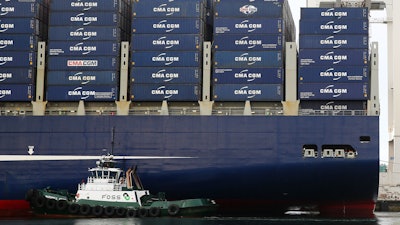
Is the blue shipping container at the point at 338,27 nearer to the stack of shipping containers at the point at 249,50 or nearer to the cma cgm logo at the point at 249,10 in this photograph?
the stack of shipping containers at the point at 249,50

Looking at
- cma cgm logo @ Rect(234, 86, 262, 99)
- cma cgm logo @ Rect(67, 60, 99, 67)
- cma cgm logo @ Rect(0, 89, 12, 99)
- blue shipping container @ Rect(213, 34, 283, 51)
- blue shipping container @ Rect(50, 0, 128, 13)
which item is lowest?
cma cgm logo @ Rect(0, 89, 12, 99)

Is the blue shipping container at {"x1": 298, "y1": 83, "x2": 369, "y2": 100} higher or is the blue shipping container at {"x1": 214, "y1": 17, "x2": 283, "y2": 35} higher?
the blue shipping container at {"x1": 214, "y1": 17, "x2": 283, "y2": 35}

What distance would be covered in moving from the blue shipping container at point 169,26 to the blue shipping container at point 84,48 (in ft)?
4.55

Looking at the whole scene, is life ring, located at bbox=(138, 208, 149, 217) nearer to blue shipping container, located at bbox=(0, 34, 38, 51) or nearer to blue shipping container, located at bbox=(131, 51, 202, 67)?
blue shipping container, located at bbox=(131, 51, 202, 67)

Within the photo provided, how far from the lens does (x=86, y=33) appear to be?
40.1m

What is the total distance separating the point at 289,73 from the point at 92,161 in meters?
10.6

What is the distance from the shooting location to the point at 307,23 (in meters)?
39.7

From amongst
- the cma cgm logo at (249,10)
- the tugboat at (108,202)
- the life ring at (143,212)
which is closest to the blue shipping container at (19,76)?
the tugboat at (108,202)

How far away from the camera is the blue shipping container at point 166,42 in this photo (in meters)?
39.6

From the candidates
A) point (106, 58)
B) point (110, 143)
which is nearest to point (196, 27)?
point (106, 58)

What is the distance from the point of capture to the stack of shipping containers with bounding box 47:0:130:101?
39562 millimetres

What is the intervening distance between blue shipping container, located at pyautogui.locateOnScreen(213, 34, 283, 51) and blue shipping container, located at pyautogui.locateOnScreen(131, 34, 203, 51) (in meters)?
1.00

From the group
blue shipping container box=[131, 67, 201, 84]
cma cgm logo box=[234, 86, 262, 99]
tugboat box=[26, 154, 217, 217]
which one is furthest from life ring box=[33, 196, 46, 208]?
cma cgm logo box=[234, 86, 262, 99]

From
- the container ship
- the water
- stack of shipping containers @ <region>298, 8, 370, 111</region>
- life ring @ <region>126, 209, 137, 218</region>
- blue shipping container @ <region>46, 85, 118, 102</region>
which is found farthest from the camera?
blue shipping container @ <region>46, 85, 118, 102</region>
